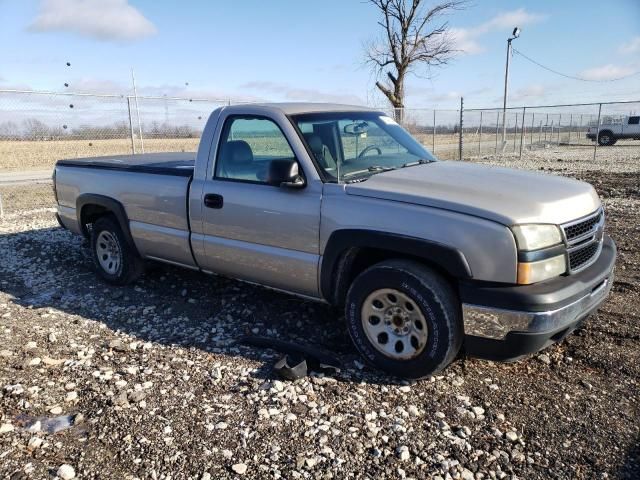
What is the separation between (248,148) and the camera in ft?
14.7

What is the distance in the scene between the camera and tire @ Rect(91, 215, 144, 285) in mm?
5523

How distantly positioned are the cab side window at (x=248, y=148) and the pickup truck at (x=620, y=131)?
105ft

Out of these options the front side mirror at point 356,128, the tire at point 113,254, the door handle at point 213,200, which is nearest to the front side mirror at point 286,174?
the door handle at point 213,200

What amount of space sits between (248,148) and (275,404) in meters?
2.23

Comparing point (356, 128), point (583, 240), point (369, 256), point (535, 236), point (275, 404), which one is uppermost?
point (356, 128)

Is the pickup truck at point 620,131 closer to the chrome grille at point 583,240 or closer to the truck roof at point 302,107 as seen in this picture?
the truck roof at point 302,107

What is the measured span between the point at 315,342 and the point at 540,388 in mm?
1707

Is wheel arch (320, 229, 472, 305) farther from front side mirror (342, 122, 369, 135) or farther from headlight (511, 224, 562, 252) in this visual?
front side mirror (342, 122, 369, 135)

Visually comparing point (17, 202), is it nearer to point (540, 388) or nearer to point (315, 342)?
point (315, 342)

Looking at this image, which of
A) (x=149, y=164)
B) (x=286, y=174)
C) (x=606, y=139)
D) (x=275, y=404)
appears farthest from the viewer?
(x=606, y=139)

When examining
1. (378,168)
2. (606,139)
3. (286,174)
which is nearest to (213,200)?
(286,174)

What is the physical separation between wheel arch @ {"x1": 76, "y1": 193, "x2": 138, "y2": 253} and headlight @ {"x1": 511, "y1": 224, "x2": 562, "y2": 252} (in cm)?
387

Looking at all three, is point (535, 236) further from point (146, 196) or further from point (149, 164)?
point (149, 164)

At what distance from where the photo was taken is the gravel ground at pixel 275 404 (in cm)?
274
